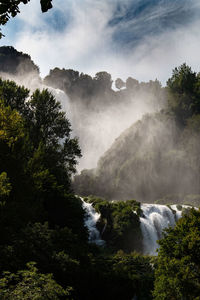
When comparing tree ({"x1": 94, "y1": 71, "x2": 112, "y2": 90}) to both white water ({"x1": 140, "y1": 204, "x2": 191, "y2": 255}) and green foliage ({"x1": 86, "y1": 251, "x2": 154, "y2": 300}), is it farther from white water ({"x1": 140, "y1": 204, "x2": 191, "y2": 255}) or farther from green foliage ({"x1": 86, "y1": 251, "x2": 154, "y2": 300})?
green foliage ({"x1": 86, "y1": 251, "x2": 154, "y2": 300})

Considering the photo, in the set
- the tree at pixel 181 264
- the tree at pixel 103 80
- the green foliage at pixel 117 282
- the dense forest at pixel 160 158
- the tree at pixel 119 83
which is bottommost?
the green foliage at pixel 117 282

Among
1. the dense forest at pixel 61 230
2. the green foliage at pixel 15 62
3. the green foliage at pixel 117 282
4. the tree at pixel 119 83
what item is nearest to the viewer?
the dense forest at pixel 61 230

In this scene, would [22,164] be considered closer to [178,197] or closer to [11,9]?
[11,9]

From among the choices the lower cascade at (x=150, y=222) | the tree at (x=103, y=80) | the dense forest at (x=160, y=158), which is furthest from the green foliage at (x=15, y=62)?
the lower cascade at (x=150, y=222)

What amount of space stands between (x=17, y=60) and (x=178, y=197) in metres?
103

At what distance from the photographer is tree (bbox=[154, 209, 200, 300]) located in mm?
11617

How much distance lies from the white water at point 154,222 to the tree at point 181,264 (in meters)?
23.6

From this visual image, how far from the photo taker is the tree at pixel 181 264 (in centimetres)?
1162

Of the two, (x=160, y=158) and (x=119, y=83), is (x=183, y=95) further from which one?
(x=119, y=83)

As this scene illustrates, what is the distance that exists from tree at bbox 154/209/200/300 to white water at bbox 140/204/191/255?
2357 cm

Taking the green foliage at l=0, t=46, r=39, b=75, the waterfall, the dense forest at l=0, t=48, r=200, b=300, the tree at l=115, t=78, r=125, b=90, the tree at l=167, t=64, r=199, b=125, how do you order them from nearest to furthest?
the dense forest at l=0, t=48, r=200, b=300 < the waterfall < the tree at l=167, t=64, r=199, b=125 < the green foliage at l=0, t=46, r=39, b=75 < the tree at l=115, t=78, r=125, b=90

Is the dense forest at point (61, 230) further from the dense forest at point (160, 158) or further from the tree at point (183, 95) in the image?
the tree at point (183, 95)

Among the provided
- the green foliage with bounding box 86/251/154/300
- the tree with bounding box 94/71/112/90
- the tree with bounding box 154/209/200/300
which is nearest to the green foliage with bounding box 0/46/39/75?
the tree with bounding box 94/71/112/90

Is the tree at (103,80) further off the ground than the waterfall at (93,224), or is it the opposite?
the tree at (103,80)
